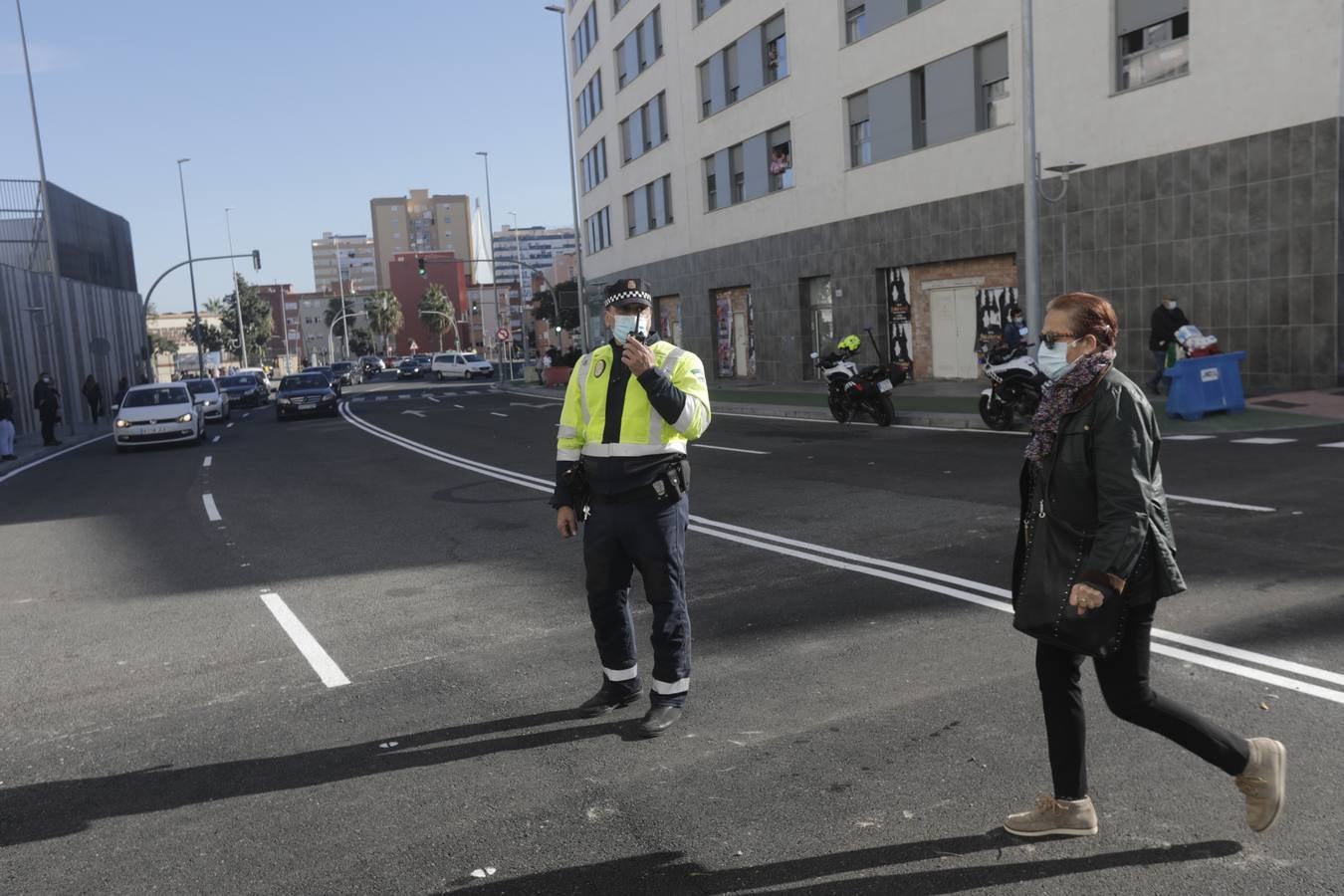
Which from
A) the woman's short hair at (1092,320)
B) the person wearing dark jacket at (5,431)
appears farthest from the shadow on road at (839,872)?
the person wearing dark jacket at (5,431)

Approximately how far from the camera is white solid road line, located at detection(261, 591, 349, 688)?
5721 mm

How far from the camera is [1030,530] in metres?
3.47

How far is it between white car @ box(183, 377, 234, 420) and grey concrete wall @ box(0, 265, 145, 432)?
2.64 meters

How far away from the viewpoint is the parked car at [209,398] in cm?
3197

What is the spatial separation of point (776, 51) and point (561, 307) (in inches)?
Result: 466

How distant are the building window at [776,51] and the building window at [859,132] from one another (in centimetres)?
379

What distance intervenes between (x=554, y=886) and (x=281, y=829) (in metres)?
1.15

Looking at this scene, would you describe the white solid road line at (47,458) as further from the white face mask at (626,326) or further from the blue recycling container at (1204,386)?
the blue recycling container at (1204,386)

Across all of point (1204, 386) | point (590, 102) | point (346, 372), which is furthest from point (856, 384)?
point (346, 372)

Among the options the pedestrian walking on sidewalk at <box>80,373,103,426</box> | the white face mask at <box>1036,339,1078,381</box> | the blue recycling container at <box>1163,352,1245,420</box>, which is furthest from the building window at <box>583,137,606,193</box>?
the white face mask at <box>1036,339,1078,381</box>

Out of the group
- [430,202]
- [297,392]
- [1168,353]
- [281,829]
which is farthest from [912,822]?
[430,202]

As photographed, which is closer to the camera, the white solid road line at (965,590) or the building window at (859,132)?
the white solid road line at (965,590)

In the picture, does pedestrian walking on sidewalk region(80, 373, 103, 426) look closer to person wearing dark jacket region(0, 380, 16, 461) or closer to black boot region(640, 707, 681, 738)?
person wearing dark jacket region(0, 380, 16, 461)

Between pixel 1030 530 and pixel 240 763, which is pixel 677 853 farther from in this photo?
pixel 240 763
